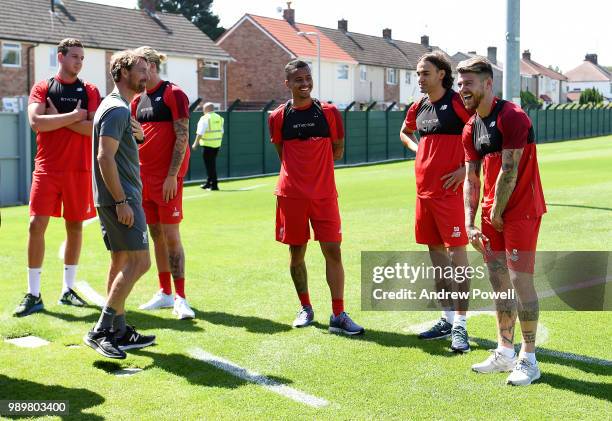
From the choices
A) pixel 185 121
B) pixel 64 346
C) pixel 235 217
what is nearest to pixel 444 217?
pixel 185 121

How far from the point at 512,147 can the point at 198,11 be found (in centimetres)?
7960

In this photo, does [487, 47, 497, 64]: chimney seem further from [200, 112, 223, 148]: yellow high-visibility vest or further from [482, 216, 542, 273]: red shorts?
[482, 216, 542, 273]: red shorts

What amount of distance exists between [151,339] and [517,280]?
9.27ft

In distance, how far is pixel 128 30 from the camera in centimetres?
5019

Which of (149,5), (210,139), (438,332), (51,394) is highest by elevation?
(149,5)

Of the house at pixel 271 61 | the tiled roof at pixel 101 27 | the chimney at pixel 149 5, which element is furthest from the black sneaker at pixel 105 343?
the house at pixel 271 61

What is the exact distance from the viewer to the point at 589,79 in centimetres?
14450

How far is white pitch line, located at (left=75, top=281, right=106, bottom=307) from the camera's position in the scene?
796 centimetres

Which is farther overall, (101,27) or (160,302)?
(101,27)

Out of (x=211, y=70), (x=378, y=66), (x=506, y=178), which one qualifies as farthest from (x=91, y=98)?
(x=378, y=66)

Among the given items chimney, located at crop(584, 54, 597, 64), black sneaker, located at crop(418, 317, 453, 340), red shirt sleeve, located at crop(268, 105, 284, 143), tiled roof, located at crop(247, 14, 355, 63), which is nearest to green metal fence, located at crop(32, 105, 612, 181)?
red shirt sleeve, located at crop(268, 105, 284, 143)

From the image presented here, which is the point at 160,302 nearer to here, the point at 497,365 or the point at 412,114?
the point at 412,114

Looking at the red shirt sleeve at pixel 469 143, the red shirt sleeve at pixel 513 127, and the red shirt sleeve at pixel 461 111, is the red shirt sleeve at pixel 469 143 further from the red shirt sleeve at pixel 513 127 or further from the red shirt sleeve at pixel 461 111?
the red shirt sleeve at pixel 461 111

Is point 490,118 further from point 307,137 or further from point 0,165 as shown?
point 0,165
